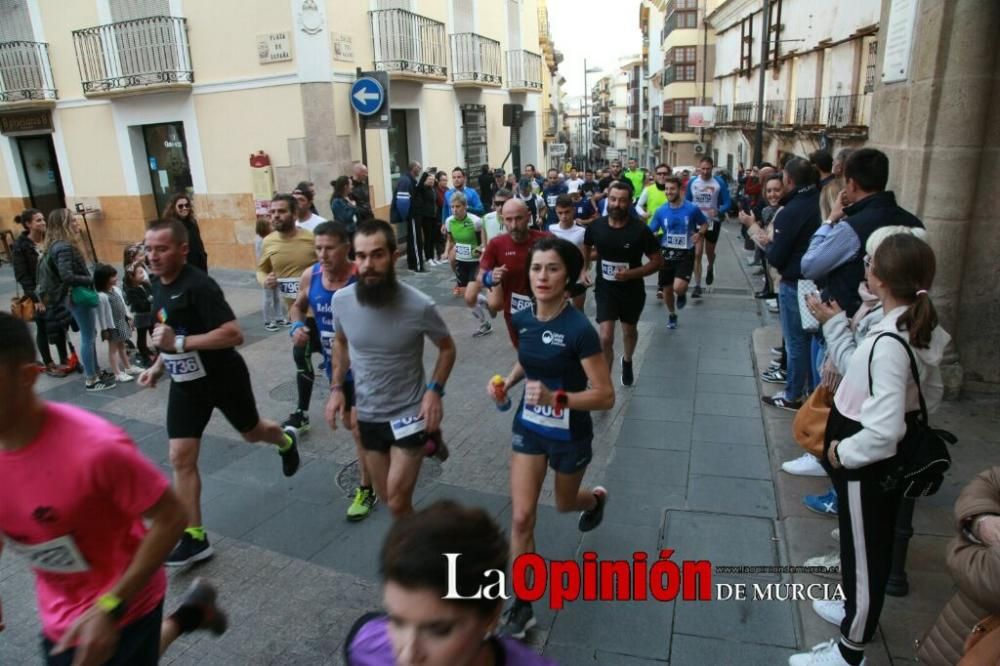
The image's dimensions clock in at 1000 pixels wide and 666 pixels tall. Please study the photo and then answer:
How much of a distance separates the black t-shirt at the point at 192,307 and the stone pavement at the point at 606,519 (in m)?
1.26

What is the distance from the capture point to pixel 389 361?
3.65 meters

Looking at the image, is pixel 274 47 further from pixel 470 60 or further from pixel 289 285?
pixel 289 285

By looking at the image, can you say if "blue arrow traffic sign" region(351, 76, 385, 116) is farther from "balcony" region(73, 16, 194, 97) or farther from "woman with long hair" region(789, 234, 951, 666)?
"woman with long hair" region(789, 234, 951, 666)

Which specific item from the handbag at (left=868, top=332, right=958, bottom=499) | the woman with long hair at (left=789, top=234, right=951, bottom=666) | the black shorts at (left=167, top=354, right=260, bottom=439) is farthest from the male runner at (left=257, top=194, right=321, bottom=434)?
the handbag at (left=868, top=332, right=958, bottom=499)

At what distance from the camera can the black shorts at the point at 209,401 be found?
4.00 m

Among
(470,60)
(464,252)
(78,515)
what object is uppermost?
(470,60)

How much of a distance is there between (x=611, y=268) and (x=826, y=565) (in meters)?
3.30

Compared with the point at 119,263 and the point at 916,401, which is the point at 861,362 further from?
the point at 119,263

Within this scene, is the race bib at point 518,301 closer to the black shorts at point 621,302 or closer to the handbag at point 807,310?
the black shorts at point 621,302

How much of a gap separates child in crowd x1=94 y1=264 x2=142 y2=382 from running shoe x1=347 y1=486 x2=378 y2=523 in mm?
4412

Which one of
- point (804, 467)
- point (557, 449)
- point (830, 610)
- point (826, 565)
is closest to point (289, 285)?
point (557, 449)

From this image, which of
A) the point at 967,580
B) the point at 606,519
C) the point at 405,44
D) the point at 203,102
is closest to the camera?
the point at 967,580

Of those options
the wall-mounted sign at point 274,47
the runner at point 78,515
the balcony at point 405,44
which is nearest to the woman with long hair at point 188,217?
the runner at point 78,515

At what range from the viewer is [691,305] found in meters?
10.0
